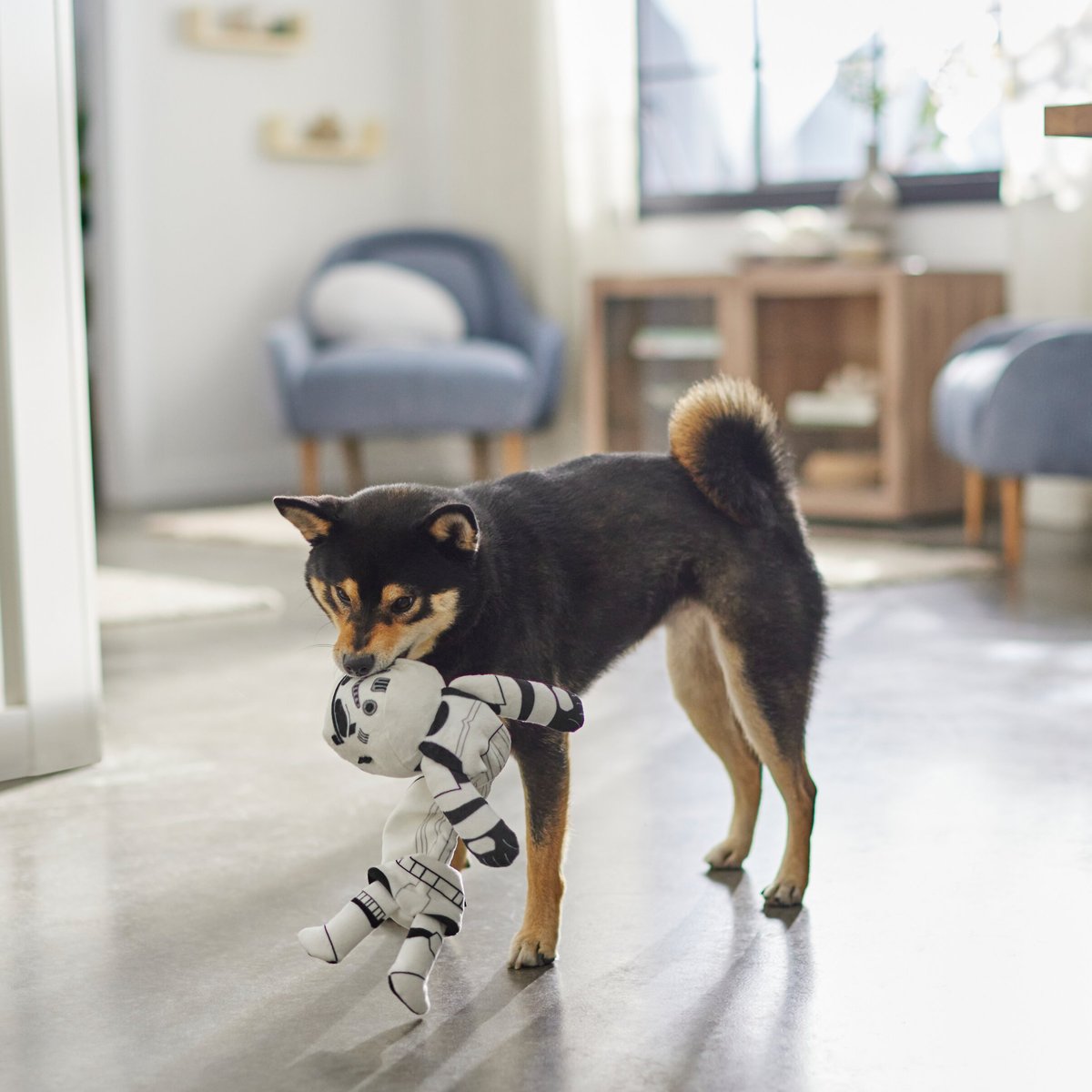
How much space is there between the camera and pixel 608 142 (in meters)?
6.05

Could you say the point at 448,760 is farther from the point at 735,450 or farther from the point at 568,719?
the point at 735,450

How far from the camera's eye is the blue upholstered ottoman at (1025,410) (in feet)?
13.1

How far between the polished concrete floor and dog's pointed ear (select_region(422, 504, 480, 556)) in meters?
0.44

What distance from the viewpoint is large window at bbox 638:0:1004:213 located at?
17.1 ft

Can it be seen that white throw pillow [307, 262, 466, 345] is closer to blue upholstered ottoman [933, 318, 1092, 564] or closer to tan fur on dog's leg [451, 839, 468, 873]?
blue upholstered ottoman [933, 318, 1092, 564]

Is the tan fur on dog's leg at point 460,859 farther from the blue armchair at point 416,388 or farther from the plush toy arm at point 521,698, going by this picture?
the blue armchair at point 416,388

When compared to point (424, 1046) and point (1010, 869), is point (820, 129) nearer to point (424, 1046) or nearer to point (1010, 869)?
point (1010, 869)

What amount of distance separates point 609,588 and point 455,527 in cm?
25

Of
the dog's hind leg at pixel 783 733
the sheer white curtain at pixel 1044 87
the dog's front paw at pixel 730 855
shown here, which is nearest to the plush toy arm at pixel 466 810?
the dog's hind leg at pixel 783 733

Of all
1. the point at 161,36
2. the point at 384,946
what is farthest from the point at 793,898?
the point at 161,36

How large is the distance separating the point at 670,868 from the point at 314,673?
4.21 ft

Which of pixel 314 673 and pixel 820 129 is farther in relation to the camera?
pixel 820 129

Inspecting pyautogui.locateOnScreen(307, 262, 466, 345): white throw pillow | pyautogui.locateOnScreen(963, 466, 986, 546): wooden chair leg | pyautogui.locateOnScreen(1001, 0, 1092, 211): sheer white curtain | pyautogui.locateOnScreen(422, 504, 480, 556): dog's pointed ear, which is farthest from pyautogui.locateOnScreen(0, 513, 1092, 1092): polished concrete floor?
pyautogui.locateOnScreen(307, 262, 466, 345): white throw pillow

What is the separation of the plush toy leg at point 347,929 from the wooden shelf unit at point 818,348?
10.9 ft
